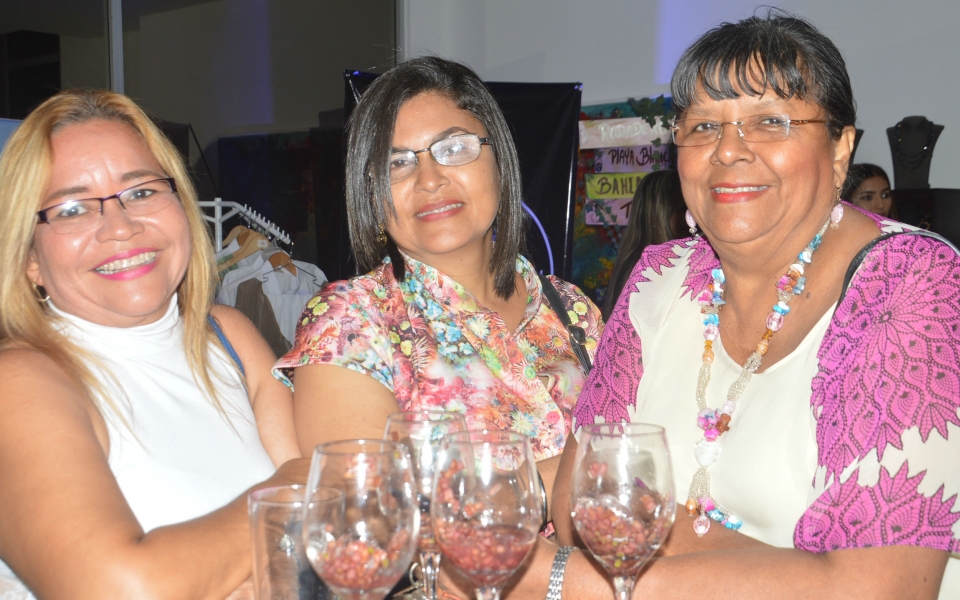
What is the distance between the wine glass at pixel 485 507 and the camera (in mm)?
1114

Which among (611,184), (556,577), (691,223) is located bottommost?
(556,577)

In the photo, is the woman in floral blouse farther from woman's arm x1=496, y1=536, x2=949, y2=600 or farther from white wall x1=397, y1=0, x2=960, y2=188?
white wall x1=397, y1=0, x2=960, y2=188

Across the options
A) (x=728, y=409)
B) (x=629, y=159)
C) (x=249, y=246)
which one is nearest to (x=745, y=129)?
(x=728, y=409)

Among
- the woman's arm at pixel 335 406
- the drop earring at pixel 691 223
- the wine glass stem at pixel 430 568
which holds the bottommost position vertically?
the wine glass stem at pixel 430 568

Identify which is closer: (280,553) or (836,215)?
(280,553)

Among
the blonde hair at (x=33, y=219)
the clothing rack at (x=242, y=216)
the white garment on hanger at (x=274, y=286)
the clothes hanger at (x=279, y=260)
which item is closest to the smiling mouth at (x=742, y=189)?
the blonde hair at (x=33, y=219)

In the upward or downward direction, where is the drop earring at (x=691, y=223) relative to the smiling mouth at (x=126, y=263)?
upward

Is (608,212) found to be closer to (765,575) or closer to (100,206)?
(100,206)

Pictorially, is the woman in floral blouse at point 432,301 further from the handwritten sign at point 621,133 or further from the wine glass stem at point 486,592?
→ the handwritten sign at point 621,133

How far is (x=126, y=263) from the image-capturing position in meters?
1.85

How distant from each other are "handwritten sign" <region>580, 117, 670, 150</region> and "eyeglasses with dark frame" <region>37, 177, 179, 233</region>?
4.96 meters

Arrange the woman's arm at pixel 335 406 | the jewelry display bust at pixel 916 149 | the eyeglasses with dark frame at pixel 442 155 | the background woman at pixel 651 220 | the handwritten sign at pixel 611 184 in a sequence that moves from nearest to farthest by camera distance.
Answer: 1. the woman's arm at pixel 335 406
2. the eyeglasses with dark frame at pixel 442 155
3. the background woman at pixel 651 220
4. the jewelry display bust at pixel 916 149
5. the handwritten sign at pixel 611 184

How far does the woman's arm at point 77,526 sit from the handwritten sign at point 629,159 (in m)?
5.25

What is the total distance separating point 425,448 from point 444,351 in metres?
0.93
